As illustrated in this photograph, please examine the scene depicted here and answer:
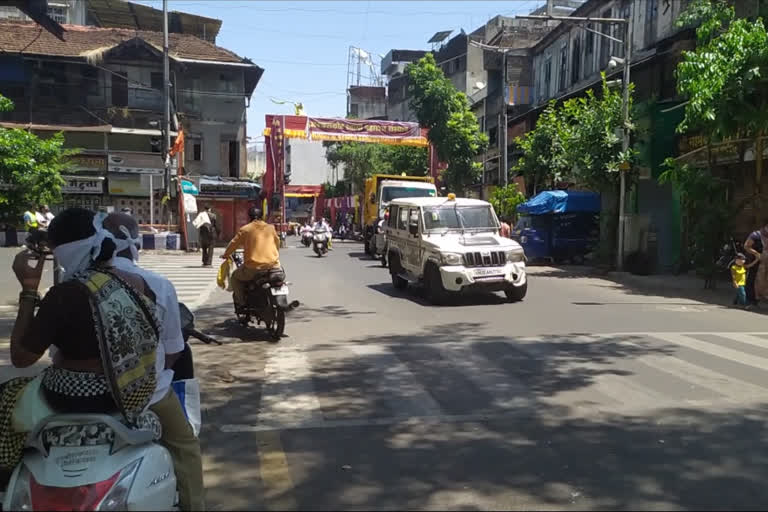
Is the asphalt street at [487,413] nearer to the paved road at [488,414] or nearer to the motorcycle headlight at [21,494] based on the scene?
the paved road at [488,414]

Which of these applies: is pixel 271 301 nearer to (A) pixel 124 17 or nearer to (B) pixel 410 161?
(B) pixel 410 161

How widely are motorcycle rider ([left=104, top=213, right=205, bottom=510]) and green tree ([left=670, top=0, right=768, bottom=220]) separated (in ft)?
43.3

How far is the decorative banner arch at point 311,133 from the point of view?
30.3 m

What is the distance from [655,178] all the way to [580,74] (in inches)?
517

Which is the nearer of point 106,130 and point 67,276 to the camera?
point 67,276

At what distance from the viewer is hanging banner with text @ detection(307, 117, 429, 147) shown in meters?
31.4

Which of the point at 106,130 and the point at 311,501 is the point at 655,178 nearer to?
the point at 311,501

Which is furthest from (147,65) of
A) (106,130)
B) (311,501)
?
(311,501)

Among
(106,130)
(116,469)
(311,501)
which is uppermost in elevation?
(106,130)

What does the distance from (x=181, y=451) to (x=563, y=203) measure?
21143mm

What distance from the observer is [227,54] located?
4072 centimetres

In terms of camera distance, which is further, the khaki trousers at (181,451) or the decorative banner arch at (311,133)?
the decorative banner arch at (311,133)

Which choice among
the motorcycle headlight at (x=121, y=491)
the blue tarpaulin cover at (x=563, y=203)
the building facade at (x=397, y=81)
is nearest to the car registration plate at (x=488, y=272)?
the motorcycle headlight at (x=121, y=491)

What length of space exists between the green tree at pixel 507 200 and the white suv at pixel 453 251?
13.7m
